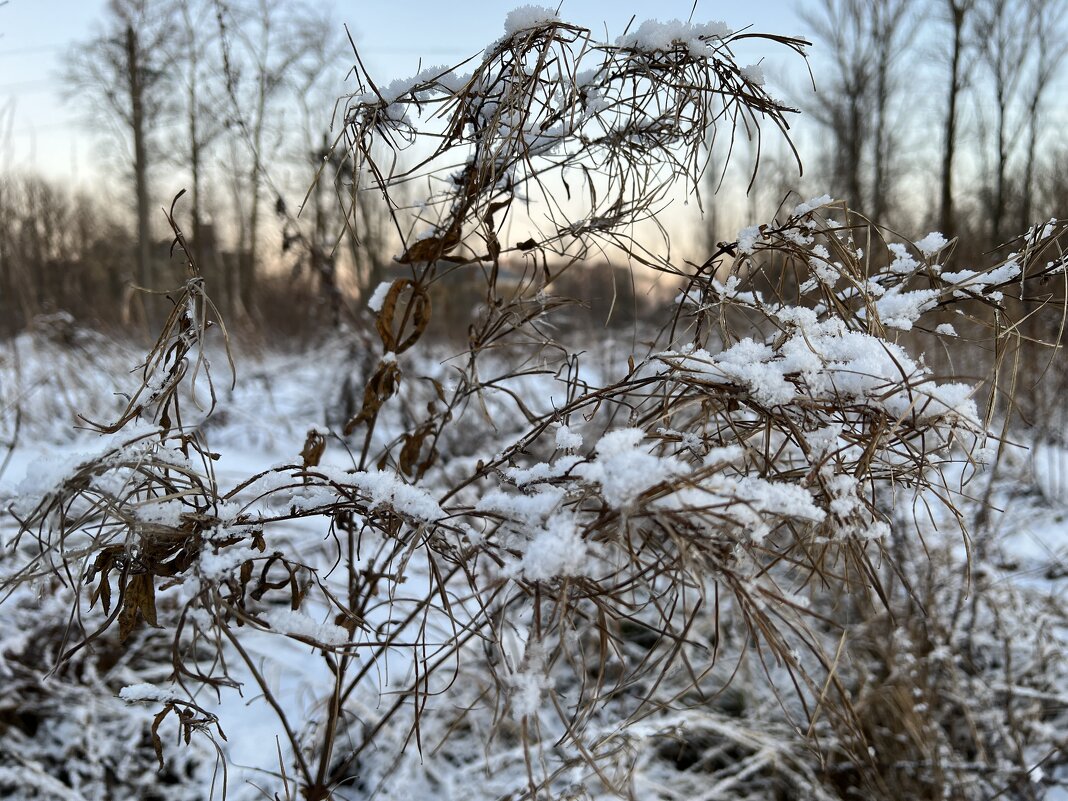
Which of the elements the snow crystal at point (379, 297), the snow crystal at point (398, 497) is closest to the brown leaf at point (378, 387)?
the snow crystal at point (379, 297)

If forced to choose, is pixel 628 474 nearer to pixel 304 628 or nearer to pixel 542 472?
pixel 542 472

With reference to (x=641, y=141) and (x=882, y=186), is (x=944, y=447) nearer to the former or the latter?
(x=641, y=141)

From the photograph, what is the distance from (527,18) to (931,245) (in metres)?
0.58

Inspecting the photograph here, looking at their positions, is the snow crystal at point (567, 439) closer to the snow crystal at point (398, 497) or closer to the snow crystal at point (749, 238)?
the snow crystal at point (398, 497)

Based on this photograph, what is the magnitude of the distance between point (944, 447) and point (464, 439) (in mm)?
3340

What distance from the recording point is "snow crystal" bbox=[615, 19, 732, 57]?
865 millimetres

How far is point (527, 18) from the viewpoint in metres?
A: 0.87

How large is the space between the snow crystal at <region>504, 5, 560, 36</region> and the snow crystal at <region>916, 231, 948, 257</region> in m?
0.53

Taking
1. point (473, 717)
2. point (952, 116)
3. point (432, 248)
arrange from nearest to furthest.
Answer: point (432, 248)
point (473, 717)
point (952, 116)

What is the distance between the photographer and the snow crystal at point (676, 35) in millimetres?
865

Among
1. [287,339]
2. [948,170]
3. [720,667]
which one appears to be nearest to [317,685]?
[720,667]

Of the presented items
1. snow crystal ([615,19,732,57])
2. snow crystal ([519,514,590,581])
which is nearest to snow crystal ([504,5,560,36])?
snow crystal ([615,19,732,57])

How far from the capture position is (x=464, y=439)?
13.0 feet

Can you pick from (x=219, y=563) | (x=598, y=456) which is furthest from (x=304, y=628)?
(x=598, y=456)
